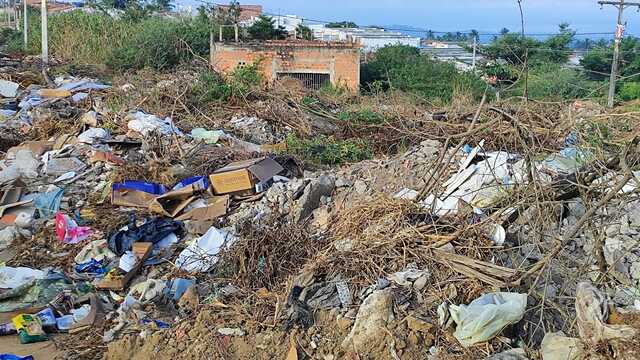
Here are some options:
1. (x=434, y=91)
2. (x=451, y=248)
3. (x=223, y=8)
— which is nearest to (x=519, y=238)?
(x=451, y=248)

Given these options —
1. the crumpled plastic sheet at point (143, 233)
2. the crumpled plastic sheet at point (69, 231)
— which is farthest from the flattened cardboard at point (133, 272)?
the crumpled plastic sheet at point (69, 231)

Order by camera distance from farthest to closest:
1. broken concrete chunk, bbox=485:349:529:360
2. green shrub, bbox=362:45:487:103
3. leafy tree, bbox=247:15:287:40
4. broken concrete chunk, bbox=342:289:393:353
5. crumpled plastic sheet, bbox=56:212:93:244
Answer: leafy tree, bbox=247:15:287:40, green shrub, bbox=362:45:487:103, crumpled plastic sheet, bbox=56:212:93:244, broken concrete chunk, bbox=342:289:393:353, broken concrete chunk, bbox=485:349:529:360

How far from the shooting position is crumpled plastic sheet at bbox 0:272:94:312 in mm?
4922

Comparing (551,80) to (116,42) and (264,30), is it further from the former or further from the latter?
(116,42)

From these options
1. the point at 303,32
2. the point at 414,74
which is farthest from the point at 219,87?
the point at 303,32

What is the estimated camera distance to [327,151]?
8188mm

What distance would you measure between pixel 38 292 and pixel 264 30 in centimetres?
1879

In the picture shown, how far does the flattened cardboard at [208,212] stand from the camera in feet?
20.2

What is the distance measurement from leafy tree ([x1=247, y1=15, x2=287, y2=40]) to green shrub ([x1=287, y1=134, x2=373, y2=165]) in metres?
14.7

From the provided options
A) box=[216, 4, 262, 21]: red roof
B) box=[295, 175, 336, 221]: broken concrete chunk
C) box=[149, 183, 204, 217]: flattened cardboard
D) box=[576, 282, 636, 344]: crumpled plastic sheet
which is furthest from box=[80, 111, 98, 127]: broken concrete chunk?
box=[216, 4, 262, 21]: red roof

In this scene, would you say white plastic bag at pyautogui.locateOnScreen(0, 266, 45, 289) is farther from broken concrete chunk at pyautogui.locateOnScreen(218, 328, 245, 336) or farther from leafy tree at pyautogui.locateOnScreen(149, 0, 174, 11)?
leafy tree at pyautogui.locateOnScreen(149, 0, 174, 11)

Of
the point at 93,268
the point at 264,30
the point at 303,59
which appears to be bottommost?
the point at 93,268

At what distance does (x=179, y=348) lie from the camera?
398 centimetres

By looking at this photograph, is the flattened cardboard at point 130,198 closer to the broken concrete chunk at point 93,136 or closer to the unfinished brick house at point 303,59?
the broken concrete chunk at point 93,136
